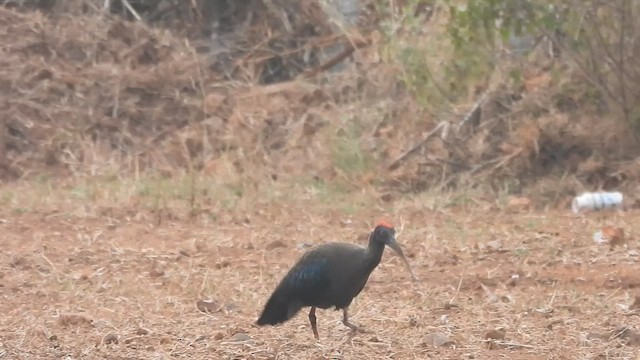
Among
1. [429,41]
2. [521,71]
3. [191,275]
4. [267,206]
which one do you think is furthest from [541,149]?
[191,275]

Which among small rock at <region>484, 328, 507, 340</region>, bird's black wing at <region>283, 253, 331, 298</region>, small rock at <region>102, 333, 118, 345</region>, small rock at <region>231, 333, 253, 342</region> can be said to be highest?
bird's black wing at <region>283, 253, 331, 298</region>

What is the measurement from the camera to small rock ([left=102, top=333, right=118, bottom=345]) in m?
5.76

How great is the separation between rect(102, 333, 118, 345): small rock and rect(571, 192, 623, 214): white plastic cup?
18.6ft

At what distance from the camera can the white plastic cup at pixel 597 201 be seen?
1053 cm

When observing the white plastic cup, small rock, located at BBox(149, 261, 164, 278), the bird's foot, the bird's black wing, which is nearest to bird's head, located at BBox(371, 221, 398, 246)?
the bird's black wing

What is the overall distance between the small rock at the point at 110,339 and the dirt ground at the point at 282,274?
0.6 inches

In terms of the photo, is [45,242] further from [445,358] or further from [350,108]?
[350,108]

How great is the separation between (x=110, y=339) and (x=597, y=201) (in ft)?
18.9

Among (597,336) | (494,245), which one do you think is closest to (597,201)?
(494,245)

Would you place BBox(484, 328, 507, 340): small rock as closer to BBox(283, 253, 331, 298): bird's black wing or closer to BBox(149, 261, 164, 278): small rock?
BBox(283, 253, 331, 298): bird's black wing

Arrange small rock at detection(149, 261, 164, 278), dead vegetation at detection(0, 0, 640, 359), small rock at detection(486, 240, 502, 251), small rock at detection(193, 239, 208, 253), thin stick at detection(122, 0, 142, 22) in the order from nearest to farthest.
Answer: dead vegetation at detection(0, 0, 640, 359) < small rock at detection(149, 261, 164, 278) < small rock at detection(486, 240, 502, 251) < small rock at detection(193, 239, 208, 253) < thin stick at detection(122, 0, 142, 22)

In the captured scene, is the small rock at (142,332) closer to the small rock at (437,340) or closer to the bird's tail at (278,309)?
the bird's tail at (278,309)

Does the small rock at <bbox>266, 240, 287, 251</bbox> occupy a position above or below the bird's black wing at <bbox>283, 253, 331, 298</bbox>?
below

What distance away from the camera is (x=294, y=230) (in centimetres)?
982
